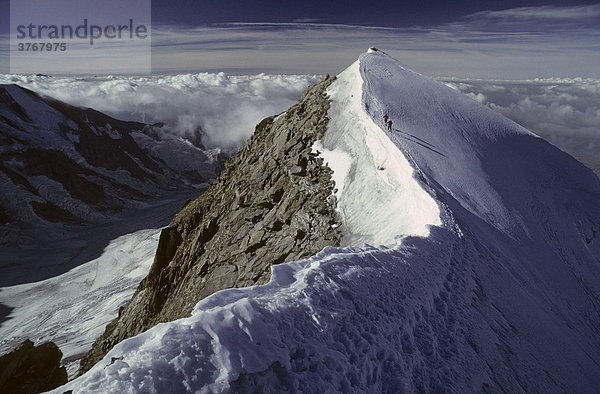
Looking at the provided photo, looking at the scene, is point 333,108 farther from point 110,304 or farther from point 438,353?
point 110,304

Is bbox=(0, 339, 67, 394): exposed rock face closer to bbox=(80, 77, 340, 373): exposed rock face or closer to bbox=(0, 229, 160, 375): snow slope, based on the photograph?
bbox=(80, 77, 340, 373): exposed rock face

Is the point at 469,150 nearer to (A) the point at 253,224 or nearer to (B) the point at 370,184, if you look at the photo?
(B) the point at 370,184

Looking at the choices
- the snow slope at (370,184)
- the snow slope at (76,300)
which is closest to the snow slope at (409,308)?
the snow slope at (370,184)

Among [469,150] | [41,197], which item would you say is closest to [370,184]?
[469,150]

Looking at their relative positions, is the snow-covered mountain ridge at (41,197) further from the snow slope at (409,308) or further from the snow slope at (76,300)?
the snow slope at (409,308)

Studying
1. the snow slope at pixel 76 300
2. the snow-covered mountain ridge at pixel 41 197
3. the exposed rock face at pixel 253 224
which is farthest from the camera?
the snow-covered mountain ridge at pixel 41 197

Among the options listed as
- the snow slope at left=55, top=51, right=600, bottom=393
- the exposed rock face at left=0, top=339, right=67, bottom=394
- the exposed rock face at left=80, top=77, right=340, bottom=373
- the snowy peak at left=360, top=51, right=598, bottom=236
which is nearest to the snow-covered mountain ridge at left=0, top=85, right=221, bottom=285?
the exposed rock face at left=80, top=77, right=340, bottom=373
